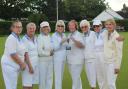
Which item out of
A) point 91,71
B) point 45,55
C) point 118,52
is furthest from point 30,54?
point 118,52

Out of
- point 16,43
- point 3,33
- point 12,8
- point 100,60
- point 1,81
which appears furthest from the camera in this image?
point 12,8

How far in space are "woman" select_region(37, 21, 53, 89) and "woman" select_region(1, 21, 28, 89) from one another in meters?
1.46

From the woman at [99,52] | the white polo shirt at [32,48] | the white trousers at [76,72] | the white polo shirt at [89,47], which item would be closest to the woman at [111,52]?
the woman at [99,52]

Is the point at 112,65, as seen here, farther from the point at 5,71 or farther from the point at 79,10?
the point at 79,10

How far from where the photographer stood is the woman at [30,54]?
9.34 m

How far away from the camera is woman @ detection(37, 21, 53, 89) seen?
10312 millimetres

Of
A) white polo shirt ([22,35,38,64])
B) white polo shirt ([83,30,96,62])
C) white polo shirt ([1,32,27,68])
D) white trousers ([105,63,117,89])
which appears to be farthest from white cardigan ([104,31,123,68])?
white polo shirt ([1,32,27,68])

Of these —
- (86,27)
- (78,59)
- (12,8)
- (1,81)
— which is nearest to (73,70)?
(78,59)

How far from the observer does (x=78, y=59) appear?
10.6 meters

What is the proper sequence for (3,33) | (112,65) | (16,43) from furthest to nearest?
1. (3,33)
2. (112,65)
3. (16,43)

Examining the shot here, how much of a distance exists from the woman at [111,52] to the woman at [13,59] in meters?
2.12

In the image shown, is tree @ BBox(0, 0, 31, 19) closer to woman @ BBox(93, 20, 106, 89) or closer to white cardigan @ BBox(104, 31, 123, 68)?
woman @ BBox(93, 20, 106, 89)

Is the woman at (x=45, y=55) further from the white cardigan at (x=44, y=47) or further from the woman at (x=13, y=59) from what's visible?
the woman at (x=13, y=59)

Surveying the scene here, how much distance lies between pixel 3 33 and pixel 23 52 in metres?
43.1
